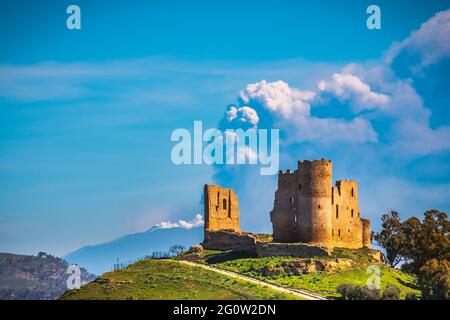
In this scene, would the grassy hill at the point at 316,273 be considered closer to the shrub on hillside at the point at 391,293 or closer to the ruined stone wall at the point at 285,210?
the shrub on hillside at the point at 391,293

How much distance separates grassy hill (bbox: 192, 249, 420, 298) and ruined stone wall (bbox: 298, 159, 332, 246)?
2.30 m

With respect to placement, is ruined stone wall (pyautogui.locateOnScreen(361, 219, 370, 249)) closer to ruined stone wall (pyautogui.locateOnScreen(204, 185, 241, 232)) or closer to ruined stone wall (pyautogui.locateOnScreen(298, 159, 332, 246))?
ruined stone wall (pyautogui.locateOnScreen(298, 159, 332, 246))

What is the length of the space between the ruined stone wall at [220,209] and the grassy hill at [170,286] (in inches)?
442

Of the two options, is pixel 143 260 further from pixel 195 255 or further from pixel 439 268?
pixel 439 268

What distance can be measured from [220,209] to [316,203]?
1355 cm

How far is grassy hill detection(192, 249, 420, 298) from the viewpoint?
88.6m

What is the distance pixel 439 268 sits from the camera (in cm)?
9594

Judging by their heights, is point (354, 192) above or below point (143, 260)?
above

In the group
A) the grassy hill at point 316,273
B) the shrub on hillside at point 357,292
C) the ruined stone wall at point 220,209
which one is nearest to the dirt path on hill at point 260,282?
the grassy hill at point 316,273

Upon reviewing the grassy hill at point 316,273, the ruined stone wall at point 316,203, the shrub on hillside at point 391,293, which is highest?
the ruined stone wall at point 316,203

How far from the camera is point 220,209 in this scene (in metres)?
107

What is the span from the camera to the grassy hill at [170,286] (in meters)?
84.6
